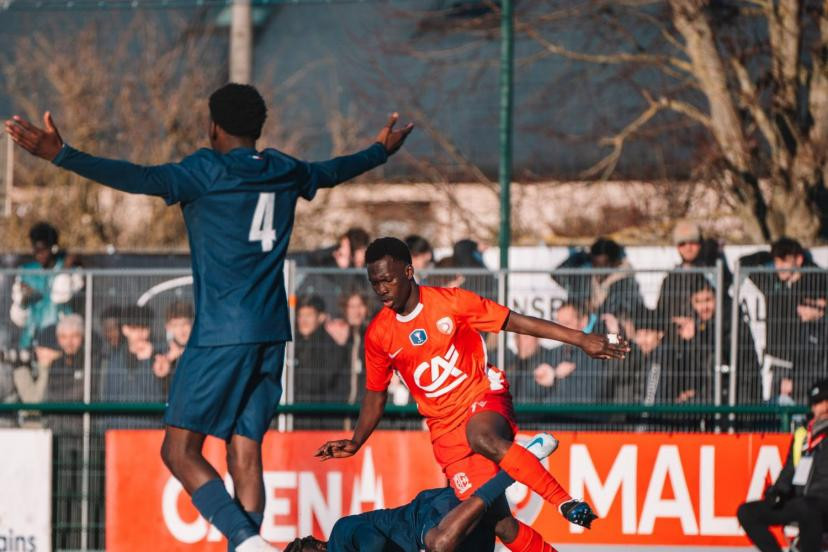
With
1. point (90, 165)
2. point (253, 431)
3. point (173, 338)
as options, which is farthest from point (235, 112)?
point (173, 338)

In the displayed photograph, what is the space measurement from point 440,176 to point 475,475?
995cm

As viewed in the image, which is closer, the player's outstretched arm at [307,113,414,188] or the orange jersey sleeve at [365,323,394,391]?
the player's outstretched arm at [307,113,414,188]

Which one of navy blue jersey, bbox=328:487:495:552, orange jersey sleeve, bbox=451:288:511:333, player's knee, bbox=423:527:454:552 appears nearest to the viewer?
player's knee, bbox=423:527:454:552

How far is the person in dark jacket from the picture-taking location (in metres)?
9.18

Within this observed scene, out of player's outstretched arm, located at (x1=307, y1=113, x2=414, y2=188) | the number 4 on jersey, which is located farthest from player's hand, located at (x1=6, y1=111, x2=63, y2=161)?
player's outstretched arm, located at (x1=307, y1=113, x2=414, y2=188)

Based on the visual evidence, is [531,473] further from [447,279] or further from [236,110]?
[447,279]

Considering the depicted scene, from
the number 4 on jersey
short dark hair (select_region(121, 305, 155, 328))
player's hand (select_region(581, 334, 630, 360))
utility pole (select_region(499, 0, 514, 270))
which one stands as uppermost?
utility pole (select_region(499, 0, 514, 270))

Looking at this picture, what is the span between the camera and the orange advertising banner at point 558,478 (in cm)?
988

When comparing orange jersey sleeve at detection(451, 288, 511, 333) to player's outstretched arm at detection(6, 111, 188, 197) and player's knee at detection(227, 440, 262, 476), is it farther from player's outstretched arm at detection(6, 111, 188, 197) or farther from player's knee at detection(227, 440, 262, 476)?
player's outstretched arm at detection(6, 111, 188, 197)

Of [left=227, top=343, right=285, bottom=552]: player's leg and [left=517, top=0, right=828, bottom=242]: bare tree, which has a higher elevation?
[left=517, top=0, right=828, bottom=242]: bare tree

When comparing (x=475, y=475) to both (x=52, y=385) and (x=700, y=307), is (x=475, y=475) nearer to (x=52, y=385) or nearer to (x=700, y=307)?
(x=700, y=307)

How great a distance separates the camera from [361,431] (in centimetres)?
788

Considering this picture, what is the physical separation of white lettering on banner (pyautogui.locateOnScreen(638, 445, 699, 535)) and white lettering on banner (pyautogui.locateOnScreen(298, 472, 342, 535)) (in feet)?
6.83

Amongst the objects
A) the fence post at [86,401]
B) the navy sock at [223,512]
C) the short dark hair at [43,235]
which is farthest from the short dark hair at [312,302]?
the navy sock at [223,512]
